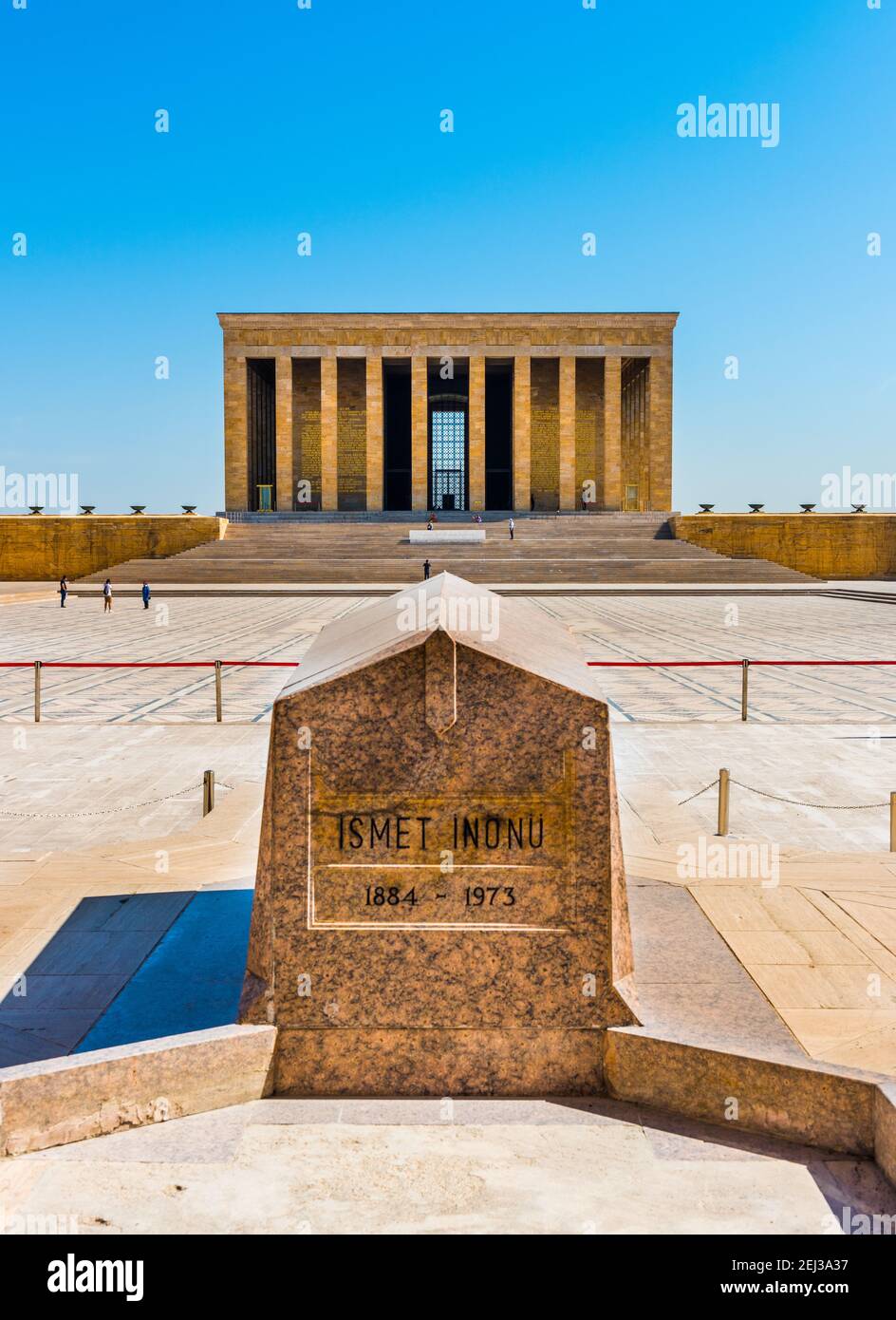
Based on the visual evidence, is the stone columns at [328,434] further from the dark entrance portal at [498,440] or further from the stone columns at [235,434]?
the dark entrance portal at [498,440]

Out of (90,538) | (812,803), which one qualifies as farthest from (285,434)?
(812,803)

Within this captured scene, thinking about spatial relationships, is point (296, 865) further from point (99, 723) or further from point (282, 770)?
point (99, 723)

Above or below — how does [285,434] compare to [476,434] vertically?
above

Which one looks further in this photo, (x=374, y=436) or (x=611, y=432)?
(x=374, y=436)

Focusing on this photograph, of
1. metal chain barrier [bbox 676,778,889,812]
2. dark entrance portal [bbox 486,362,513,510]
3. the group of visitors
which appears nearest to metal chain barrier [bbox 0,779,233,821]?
metal chain barrier [bbox 676,778,889,812]

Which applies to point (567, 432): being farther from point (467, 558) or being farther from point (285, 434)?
point (467, 558)

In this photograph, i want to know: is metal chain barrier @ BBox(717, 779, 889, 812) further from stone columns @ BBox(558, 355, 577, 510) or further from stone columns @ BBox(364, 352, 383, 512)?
stone columns @ BBox(558, 355, 577, 510)

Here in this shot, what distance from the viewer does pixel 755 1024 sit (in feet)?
9.93

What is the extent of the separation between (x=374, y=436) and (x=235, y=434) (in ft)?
20.5

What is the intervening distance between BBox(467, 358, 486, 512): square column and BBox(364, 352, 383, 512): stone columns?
419cm

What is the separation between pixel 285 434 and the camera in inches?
1827

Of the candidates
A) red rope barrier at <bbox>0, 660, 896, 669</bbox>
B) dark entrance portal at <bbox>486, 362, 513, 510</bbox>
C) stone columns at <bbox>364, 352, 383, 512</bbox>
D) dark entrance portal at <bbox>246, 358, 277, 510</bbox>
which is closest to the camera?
red rope barrier at <bbox>0, 660, 896, 669</bbox>

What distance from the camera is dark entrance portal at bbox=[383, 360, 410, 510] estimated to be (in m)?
52.0
